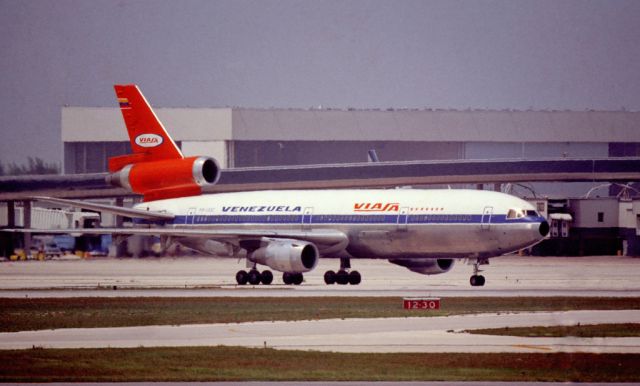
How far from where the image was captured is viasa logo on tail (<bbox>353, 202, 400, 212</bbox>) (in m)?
65.0

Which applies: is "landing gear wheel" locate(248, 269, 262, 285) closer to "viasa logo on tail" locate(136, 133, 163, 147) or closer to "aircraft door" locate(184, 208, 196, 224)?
"aircraft door" locate(184, 208, 196, 224)

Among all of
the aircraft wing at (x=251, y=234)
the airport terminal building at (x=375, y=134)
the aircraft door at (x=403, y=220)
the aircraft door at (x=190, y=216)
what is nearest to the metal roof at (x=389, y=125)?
the airport terminal building at (x=375, y=134)

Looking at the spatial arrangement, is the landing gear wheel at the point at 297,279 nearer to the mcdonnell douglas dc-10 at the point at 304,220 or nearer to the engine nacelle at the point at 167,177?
the mcdonnell douglas dc-10 at the point at 304,220

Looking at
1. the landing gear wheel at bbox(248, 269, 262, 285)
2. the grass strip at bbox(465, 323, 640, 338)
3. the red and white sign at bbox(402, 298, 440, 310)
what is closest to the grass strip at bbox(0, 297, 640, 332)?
the red and white sign at bbox(402, 298, 440, 310)

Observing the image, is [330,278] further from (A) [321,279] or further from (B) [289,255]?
(A) [321,279]

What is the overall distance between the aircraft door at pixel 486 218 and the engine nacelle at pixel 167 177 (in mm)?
16631

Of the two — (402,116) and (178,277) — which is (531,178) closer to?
(402,116)

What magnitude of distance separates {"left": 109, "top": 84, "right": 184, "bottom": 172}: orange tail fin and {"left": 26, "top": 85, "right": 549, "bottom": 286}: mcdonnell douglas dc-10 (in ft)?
0.18

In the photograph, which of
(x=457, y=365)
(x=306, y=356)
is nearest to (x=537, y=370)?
(x=457, y=365)

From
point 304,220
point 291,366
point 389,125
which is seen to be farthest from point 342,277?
point 389,125

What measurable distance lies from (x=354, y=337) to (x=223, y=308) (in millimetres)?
11923

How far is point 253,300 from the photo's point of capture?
51.0m

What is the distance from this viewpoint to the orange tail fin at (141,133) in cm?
7275

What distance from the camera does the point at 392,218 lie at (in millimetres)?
64500
